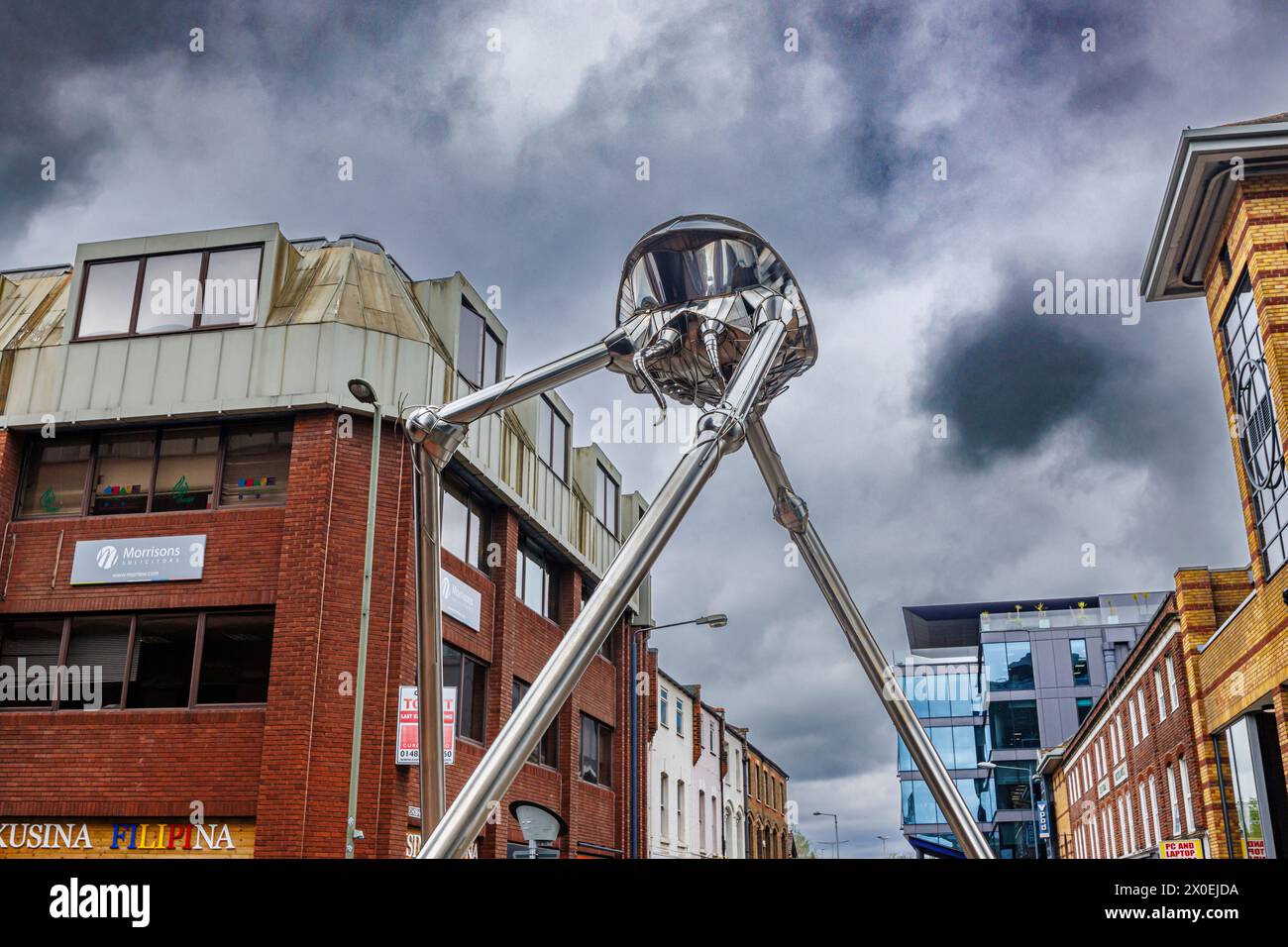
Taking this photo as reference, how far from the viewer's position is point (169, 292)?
22047mm

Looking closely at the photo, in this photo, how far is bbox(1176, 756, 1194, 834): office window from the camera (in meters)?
27.9

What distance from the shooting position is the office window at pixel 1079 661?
246 feet

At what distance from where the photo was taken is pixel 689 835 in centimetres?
4453

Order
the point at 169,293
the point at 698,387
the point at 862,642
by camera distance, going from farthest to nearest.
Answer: the point at 169,293 < the point at 698,387 < the point at 862,642

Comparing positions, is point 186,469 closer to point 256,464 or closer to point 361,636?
point 256,464

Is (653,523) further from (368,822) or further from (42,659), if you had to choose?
(42,659)

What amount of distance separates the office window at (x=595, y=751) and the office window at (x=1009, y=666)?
5105 centimetres

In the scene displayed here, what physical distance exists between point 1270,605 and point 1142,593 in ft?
223

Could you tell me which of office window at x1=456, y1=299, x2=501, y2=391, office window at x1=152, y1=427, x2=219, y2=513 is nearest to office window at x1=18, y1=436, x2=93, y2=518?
office window at x1=152, y1=427, x2=219, y2=513

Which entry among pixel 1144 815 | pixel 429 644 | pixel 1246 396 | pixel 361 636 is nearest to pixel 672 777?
pixel 1144 815

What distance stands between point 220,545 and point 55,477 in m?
4.13

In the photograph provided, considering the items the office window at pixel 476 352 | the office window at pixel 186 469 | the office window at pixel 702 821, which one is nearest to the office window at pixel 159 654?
the office window at pixel 186 469

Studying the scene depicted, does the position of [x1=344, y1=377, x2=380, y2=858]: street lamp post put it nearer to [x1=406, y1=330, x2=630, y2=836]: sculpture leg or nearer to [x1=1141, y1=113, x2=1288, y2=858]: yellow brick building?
[x1=406, y1=330, x2=630, y2=836]: sculpture leg
